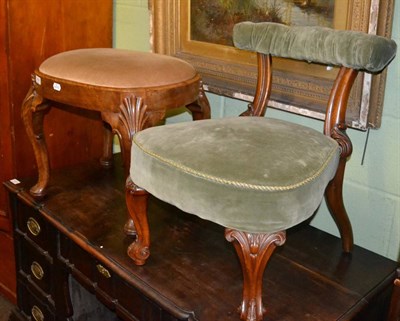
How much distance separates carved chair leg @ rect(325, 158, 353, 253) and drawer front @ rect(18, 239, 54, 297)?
0.85 meters

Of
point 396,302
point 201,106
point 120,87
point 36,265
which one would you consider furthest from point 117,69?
point 396,302

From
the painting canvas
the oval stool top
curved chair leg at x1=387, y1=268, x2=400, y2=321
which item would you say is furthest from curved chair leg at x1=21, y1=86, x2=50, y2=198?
curved chair leg at x1=387, y1=268, x2=400, y2=321

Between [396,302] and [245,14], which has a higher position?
[245,14]

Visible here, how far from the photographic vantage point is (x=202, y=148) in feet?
3.63

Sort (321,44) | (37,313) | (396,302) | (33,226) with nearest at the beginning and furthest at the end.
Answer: (396,302) → (321,44) → (33,226) → (37,313)

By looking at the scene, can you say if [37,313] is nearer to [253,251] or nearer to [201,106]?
[201,106]

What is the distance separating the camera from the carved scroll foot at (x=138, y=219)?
1.29 metres

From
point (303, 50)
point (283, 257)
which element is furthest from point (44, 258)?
point (303, 50)

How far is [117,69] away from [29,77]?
56cm

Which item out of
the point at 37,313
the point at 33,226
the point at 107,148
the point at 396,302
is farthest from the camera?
the point at 107,148

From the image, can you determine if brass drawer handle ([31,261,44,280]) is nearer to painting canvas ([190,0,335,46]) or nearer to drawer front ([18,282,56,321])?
drawer front ([18,282,56,321])

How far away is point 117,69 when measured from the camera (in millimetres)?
1423

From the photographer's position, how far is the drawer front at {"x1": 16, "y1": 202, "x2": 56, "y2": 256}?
5.37 ft

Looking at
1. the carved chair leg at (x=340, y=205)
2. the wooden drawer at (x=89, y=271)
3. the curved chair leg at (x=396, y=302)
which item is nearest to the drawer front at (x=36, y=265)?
the wooden drawer at (x=89, y=271)
